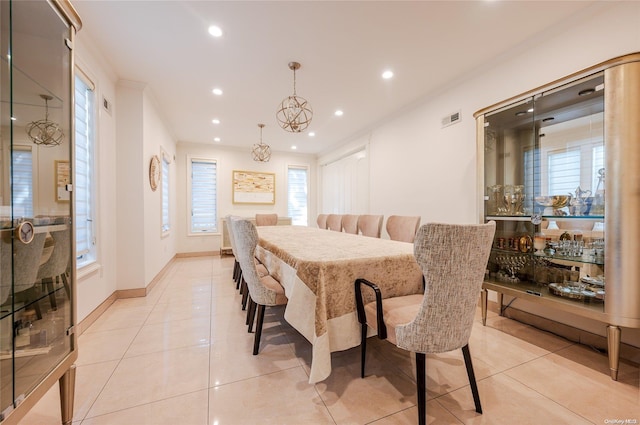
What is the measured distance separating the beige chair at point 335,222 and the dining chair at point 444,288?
307cm

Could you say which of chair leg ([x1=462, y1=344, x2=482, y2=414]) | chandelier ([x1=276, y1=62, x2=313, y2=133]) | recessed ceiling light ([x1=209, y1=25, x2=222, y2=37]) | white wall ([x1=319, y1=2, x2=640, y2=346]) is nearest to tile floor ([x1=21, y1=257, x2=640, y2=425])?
chair leg ([x1=462, y1=344, x2=482, y2=414])

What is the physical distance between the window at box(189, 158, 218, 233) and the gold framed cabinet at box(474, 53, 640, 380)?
18.2 feet

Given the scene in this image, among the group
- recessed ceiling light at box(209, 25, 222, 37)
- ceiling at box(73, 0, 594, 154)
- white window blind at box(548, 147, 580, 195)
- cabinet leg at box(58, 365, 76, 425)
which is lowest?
cabinet leg at box(58, 365, 76, 425)

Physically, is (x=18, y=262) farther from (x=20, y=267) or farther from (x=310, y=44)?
(x=310, y=44)

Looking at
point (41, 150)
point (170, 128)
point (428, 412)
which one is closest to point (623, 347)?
point (428, 412)

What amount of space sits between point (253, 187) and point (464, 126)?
489cm

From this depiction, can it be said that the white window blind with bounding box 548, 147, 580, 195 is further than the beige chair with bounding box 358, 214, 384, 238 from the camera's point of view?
No

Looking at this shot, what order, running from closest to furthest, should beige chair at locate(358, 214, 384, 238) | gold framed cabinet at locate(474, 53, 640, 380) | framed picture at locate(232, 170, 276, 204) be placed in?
gold framed cabinet at locate(474, 53, 640, 380)
beige chair at locate(358, 214, 384, 238)
framed picture at locate(232, 170, 276, 204)

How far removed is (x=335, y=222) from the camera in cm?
447

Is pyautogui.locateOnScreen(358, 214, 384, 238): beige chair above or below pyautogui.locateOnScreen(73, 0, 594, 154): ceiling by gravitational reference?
below

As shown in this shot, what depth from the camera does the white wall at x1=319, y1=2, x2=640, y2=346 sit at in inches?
72.9

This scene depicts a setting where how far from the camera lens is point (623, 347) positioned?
1.77 metres

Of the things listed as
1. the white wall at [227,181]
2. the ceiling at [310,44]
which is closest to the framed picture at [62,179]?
the ceiling at [310,44]

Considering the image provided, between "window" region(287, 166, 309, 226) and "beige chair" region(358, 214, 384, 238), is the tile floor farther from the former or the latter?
"window" region(287, 166, 309, 226)
